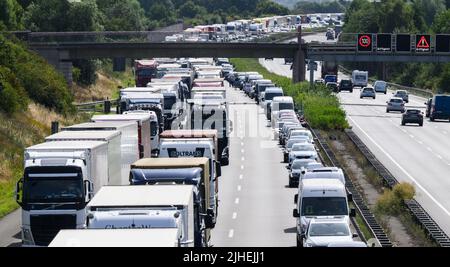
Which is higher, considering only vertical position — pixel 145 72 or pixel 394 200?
pixel 145 72

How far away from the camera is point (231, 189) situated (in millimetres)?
47031

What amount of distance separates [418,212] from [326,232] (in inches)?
427

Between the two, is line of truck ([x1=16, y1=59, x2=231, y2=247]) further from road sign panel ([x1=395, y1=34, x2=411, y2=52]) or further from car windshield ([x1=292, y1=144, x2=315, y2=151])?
road sign panel ([x1=395, y1=34, x2=411, y2=52])

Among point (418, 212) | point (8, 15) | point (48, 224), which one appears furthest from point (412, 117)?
point (48, 224)

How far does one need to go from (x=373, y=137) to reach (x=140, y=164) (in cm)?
4706

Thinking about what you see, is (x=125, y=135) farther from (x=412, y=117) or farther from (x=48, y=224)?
(x=412, y=117)

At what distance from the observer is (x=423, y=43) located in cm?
10744

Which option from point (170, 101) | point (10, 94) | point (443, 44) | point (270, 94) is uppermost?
point (443, 44)

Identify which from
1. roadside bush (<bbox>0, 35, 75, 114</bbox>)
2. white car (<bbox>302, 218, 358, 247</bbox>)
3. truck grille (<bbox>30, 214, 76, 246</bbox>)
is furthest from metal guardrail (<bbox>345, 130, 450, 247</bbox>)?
roadside bush (<bbox>0, 35, 75, 114</bbox>)
